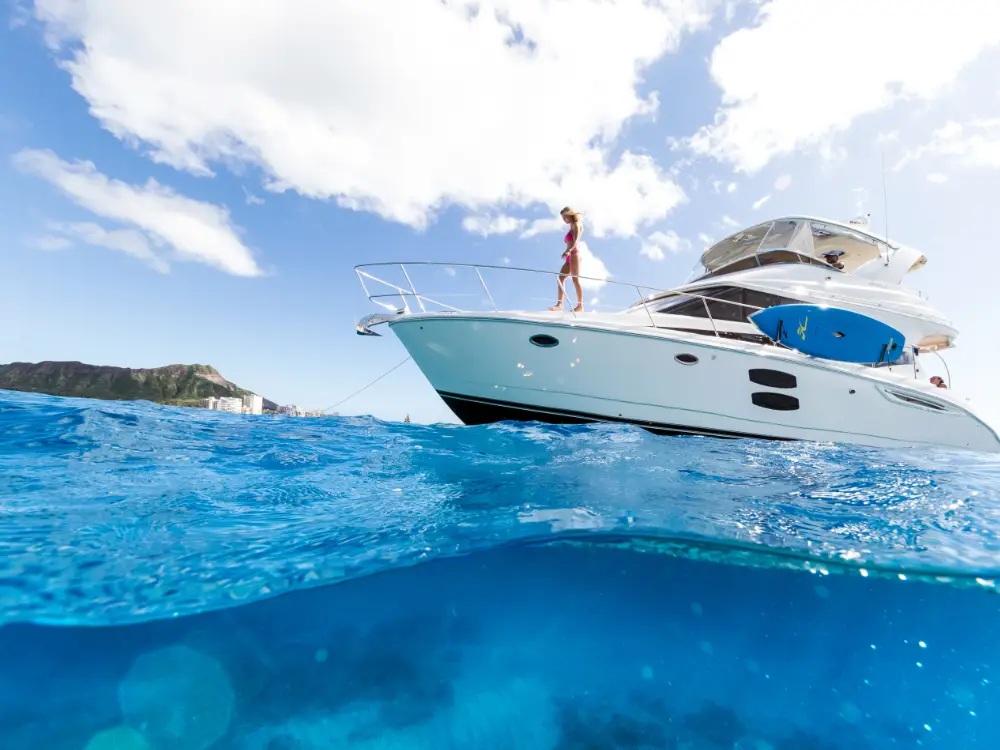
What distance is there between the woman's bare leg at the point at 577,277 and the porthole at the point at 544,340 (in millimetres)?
687

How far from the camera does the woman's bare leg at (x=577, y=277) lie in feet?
21.8

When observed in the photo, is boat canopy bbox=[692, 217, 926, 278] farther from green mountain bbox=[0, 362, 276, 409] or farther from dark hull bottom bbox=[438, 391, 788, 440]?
green mountain bbox=[0, 362, 276, 409]

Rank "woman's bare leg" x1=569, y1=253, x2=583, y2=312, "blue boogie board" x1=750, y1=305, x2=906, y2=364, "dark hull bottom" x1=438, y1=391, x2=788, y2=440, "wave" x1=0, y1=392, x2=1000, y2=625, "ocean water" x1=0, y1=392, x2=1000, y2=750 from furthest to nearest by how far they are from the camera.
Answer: "woman's bare leg" x1=569, y1=253, x2=583, y2=312 → "dark hull bottom" x1=438, y1=391, x2=788, y2=440 → "blue boogie board" x1=750, y1=305, x2=906, y2=364 → "wave" x1=0, y1=392, x2=1000, y2=625 → "ocean water" x1=0, y1=392, x2=1000, y2=750

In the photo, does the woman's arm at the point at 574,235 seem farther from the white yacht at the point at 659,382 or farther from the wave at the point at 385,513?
the wave at the point at 385,513

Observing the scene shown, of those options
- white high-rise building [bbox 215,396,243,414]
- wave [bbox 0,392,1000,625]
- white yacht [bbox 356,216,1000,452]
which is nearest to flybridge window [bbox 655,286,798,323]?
white yacht [bbox 356,216,1000,452]

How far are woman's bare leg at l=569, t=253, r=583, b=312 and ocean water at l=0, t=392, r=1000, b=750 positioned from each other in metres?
3.70

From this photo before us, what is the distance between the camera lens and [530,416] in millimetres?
6633

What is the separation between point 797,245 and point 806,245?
0.69ft

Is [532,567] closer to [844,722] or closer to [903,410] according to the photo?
[844,722]

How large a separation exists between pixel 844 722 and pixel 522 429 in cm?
437

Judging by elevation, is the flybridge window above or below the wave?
above

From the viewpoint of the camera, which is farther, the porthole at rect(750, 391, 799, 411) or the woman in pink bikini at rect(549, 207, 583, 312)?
the woman in pink bikini at rect(549, 207, 583, 312)

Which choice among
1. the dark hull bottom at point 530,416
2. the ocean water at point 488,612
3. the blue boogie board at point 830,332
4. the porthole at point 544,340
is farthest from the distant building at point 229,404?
the blue boogie board at point 830,332

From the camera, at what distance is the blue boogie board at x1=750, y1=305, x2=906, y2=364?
6.18 metres
